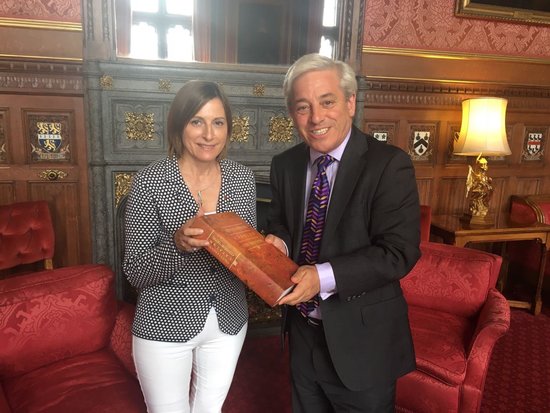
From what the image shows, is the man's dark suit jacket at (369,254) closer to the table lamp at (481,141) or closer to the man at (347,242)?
the man at (347,242)

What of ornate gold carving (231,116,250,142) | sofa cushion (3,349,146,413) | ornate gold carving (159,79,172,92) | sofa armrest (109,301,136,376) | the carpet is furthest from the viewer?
ornate gold carving (231,116,250,142)

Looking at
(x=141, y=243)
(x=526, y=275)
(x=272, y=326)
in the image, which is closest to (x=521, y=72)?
(x=526, y=275)

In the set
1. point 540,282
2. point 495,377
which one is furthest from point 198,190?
point 540,282

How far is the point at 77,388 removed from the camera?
186cm

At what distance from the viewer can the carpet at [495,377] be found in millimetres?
2584

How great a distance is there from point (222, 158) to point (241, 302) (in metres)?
0.58

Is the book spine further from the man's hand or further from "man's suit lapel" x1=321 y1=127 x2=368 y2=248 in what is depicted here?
"man's suit lapel" x1=321 y1=127 x2=368 y2=248

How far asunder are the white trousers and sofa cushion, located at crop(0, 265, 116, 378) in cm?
60

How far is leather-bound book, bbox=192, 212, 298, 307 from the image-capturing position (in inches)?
48.4

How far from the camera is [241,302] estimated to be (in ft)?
5.71

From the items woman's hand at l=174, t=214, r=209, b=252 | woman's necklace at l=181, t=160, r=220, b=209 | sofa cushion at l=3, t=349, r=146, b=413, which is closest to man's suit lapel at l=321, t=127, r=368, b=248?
woman's hand at l=174, t=214, r=209, b=252

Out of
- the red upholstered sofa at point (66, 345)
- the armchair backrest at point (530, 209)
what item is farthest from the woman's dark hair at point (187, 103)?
the armchair backrest at point (530, 209)

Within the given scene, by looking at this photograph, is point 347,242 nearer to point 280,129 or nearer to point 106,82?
point 280,129

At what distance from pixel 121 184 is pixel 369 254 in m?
2.44
